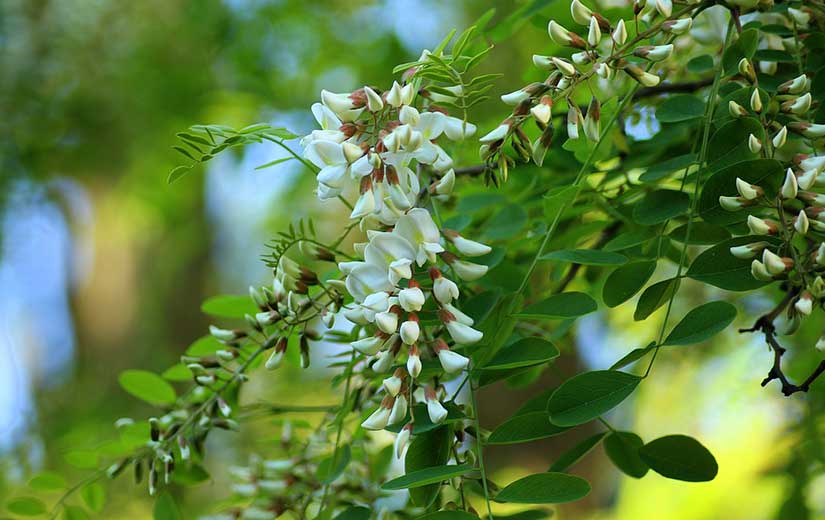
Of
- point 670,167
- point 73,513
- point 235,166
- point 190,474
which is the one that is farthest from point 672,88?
point 235,166

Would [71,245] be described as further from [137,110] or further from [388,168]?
[388,168]

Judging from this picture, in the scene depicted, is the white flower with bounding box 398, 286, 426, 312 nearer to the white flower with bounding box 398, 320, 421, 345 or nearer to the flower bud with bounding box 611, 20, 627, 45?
the white flower with bounding box 398, 320, 421, 345

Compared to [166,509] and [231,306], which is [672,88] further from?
[166,509]

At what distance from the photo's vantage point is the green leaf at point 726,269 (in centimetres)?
45

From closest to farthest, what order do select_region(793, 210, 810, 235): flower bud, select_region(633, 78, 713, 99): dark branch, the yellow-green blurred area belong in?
select_region(793, 210, 810, 235): flower bud < select_region(633, 78, 713, 99): dark branch < the yellow-green blurred area

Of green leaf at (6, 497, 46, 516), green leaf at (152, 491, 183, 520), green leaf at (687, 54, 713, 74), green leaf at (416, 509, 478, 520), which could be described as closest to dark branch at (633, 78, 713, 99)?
green leaf at (687, 54, 713, 74)

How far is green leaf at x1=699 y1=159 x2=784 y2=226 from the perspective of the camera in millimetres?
425

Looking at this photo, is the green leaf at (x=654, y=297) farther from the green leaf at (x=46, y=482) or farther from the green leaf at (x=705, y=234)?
the green leaf at (x=46, y=482)

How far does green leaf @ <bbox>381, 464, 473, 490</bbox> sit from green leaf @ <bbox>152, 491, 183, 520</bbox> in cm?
25

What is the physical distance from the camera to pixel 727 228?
1.60 ft

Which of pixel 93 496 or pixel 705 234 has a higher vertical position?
pixel 705 234

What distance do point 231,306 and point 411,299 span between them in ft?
0.88

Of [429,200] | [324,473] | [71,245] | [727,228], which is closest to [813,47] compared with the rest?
[727,228]

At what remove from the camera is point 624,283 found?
1.65ft
